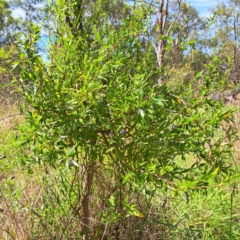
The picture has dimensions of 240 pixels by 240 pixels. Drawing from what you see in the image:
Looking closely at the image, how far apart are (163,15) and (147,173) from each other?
203cm

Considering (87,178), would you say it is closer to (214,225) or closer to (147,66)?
(147,66)

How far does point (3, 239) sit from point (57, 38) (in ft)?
4.11

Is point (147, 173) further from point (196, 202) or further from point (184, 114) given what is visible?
point (196, 202)

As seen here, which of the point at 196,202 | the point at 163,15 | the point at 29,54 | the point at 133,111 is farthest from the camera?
the point at 163,15

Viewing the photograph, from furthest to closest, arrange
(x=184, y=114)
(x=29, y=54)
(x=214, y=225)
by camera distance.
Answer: (x=214, y=225) < (x=184, y=114) < (x=29, y=54)

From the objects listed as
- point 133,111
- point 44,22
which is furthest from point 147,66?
point 44,22

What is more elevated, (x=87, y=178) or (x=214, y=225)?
(x=87, y=178)

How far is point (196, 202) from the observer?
282cm

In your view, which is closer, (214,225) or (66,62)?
(66,62)

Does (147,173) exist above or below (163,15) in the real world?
below

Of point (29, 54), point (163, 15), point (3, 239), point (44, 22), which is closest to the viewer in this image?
point (29, 54)

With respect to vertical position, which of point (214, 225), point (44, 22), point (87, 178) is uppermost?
point (44, 22)

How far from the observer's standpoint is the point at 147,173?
1.56 m

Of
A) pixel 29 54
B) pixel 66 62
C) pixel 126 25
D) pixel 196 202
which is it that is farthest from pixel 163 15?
pixel 29 54
